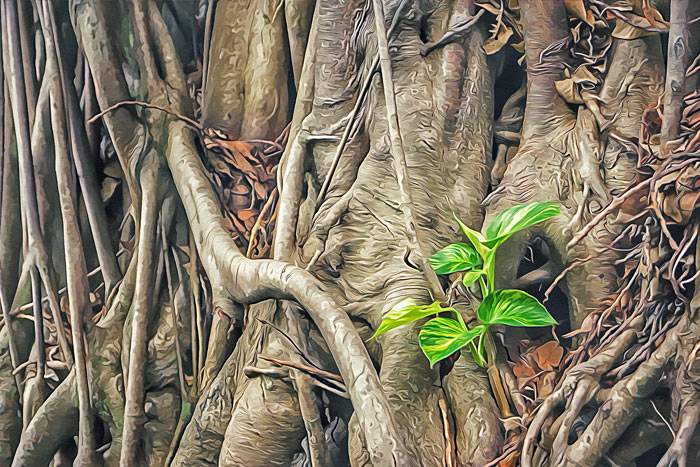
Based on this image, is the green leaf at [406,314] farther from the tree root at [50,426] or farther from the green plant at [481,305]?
the tree root at [50,426]

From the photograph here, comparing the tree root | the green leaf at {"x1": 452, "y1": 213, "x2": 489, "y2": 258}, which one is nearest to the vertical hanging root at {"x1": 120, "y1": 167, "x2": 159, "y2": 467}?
the tree root

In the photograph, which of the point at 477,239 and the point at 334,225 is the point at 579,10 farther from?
the point at 334,225

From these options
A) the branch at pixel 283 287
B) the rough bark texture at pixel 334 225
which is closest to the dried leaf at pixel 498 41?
the rough bark texture at pixel 334 225

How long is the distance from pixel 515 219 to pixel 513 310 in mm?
161

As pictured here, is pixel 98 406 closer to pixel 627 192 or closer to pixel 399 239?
pixel 399 239

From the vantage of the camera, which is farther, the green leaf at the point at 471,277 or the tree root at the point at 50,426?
the tree root at the point at 50,426

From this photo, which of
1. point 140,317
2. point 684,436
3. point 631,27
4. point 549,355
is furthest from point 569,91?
point 140,317

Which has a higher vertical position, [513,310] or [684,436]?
[513,310]

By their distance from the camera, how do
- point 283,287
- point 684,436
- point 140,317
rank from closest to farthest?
point 684,436, point 283,287, point 140,317

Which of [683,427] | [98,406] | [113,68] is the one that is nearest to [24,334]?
[98,406]

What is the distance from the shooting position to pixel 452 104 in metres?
1.25

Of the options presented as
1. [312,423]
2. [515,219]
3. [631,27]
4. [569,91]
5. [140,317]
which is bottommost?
[312,423]

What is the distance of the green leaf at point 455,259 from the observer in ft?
3.70

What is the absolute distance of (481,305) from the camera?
3.67ft
